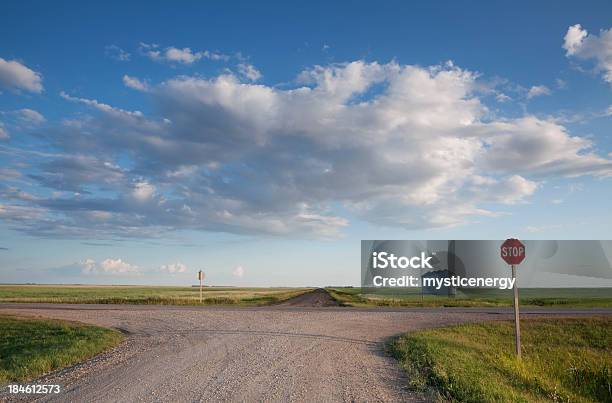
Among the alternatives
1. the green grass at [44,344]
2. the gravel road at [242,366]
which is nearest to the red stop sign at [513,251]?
the gravel road at [242,366]

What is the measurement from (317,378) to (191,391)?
3244mm

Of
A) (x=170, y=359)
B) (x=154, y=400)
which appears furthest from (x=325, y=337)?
(x=154, y=400)

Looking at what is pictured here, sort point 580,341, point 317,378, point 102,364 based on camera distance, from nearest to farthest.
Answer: point 317,378, point 102,364, point 580,341

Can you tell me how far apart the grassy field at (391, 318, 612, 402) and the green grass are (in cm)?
1077

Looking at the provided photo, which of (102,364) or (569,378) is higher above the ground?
(102,364)

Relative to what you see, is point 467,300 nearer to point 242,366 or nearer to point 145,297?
point 145,297

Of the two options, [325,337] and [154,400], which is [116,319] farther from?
[154,400]

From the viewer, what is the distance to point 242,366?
13.1 m

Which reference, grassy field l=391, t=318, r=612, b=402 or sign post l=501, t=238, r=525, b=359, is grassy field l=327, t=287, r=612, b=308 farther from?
sign post l=501, t=238, r=525, b=359

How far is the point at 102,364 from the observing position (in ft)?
45.3

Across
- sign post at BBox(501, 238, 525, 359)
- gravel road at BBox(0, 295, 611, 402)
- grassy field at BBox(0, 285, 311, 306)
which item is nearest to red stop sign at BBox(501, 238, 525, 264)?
sign post at BBox(501, 238, 525, 359)

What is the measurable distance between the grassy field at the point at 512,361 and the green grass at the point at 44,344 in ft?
35.3

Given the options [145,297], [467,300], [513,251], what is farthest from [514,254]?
[145,297]

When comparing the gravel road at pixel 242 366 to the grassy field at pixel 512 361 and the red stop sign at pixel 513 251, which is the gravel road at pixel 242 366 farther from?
the red stop sign at pixel 513 251
